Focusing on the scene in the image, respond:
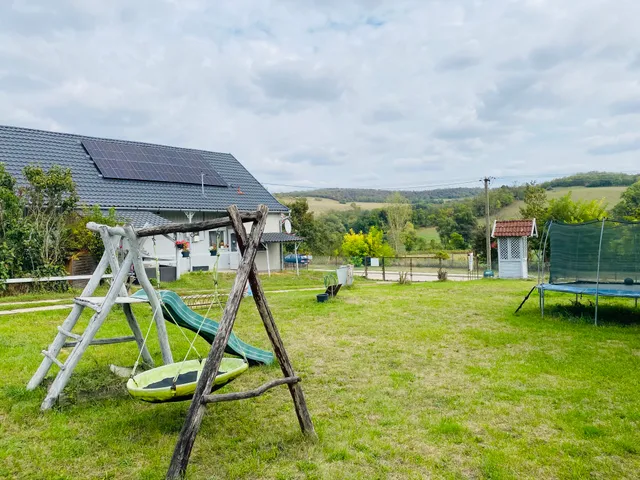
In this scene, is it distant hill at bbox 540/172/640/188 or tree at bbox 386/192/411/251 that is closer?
tree at bbox 386/192/411/251

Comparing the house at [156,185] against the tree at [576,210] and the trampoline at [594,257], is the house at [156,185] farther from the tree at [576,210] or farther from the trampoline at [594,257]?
the tree at [576,210]

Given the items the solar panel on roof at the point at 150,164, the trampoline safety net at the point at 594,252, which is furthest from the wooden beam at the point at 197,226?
the solar panel on roof at the point at 150,164

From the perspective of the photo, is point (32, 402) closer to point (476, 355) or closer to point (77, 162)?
point (476, 355)

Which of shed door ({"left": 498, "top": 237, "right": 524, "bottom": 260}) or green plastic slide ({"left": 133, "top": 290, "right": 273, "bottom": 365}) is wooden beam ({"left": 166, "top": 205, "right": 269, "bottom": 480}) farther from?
shed door ({"left": 498, "top": 237, "right": 524, "bottom": 260})

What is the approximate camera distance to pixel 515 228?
19.5m

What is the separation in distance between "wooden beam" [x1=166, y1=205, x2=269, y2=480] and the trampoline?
749 cm

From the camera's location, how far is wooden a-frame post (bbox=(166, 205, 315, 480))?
323 cm

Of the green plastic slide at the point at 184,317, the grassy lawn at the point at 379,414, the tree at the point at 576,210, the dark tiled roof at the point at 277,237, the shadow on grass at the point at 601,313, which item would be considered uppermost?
the tree at the point at 576,210

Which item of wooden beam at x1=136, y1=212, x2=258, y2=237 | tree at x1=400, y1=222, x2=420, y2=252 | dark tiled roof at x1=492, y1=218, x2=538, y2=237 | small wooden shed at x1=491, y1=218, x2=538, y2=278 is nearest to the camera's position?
wooden beam at x1=136, y1=212, x2=258, y2=237

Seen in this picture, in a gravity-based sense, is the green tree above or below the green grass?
below

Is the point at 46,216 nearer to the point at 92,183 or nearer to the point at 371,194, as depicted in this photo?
the point at 92,183

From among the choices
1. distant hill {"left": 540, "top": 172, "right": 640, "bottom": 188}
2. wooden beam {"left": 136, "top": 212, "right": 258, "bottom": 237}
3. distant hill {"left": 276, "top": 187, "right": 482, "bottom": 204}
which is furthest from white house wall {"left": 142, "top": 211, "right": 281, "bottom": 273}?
distant hill {"left": 276, "top": 187, "right": 482, "bottom": 204}

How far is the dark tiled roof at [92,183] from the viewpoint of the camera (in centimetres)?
1744

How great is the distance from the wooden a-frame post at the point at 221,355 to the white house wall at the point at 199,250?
13.8 metres
